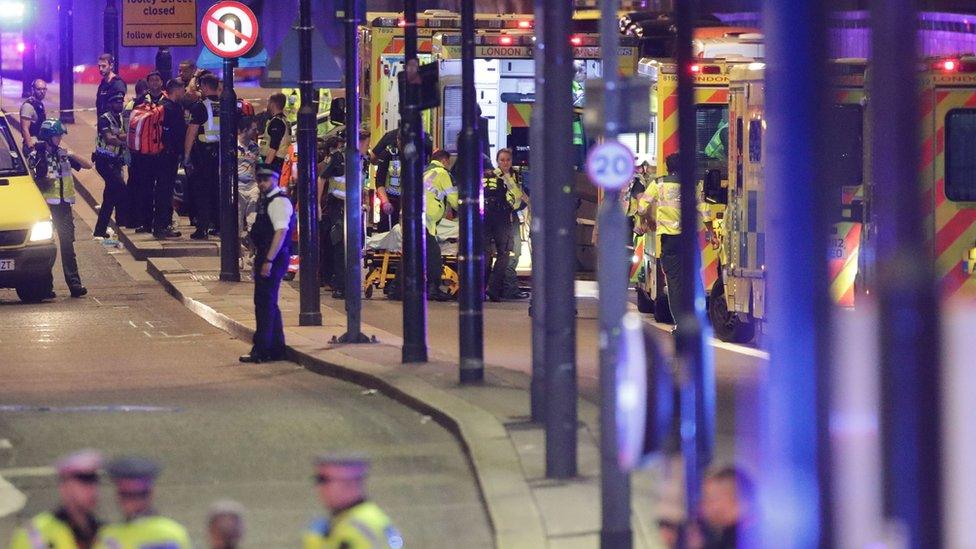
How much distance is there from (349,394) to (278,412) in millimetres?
1027

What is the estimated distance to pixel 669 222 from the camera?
18.9m

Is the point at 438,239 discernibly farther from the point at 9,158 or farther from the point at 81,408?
the point at 81,408

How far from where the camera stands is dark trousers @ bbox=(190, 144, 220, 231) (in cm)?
2694

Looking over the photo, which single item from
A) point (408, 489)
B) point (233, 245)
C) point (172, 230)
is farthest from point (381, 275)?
point (408, 489)

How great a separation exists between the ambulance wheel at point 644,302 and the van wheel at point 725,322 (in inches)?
90.4

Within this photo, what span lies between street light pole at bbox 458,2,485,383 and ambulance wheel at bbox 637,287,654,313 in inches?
275

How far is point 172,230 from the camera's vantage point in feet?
90.9

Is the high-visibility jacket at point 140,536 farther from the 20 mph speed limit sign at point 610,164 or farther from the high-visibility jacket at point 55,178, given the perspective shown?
the high-visibility jacket at point 55,178

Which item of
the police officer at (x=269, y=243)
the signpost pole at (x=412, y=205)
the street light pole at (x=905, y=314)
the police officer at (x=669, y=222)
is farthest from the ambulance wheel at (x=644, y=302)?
the street light pole at (x=905, y=314)

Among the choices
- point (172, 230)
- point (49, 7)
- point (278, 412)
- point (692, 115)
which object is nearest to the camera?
point (692, 115)

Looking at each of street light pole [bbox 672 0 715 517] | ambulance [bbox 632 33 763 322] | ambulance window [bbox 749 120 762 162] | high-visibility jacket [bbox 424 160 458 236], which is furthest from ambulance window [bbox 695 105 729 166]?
street light pole [bbox 672 0 715 517]

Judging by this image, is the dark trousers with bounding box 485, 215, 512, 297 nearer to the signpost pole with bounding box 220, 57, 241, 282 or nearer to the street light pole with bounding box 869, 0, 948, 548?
the signpost pole with bounding box 220, 57, 241, 282

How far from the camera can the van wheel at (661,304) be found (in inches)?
815

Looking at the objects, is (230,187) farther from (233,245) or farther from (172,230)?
(172,230)
